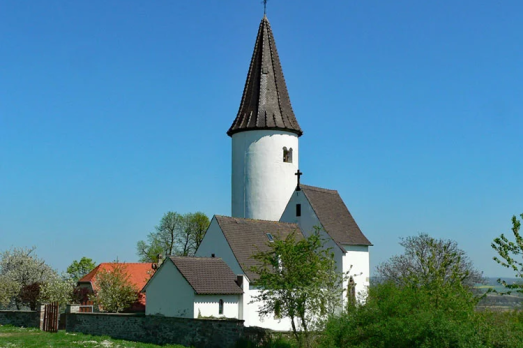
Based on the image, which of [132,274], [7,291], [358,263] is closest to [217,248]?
[358,263]

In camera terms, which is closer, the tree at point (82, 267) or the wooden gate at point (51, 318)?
the wooden gate at point (51, 318)

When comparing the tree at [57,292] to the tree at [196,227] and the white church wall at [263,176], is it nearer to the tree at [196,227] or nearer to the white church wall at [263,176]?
the white church wall at [263,176]

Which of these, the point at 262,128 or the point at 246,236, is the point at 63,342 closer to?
the point at 246,236

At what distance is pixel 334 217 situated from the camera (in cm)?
3891

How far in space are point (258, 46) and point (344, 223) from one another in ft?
45.3

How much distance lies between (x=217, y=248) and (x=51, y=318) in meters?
9.31

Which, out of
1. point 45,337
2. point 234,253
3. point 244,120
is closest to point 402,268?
point 244,120

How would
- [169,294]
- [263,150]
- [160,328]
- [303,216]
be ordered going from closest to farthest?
1. [160,328]
2. [169,294]
3. [303,216]
4. [263,150]

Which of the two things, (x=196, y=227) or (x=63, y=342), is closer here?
(x=63, y=342)

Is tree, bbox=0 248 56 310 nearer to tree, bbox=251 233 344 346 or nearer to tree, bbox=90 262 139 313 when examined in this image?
tree, bbox=90 262 139 313

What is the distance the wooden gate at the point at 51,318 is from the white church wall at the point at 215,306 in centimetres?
849

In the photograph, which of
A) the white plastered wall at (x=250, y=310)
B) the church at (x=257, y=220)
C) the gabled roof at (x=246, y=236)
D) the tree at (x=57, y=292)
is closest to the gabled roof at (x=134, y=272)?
the tree at (x=57, y=292)

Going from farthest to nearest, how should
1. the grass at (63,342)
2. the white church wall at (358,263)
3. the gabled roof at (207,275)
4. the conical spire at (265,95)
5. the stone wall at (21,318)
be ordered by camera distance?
the conical spire at (265,95) → the white church wall at (358,263) → the stone wall at (21,318) → the gabled roof at (207,275) → the grass at (63,342)

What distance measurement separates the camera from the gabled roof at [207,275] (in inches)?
1131
